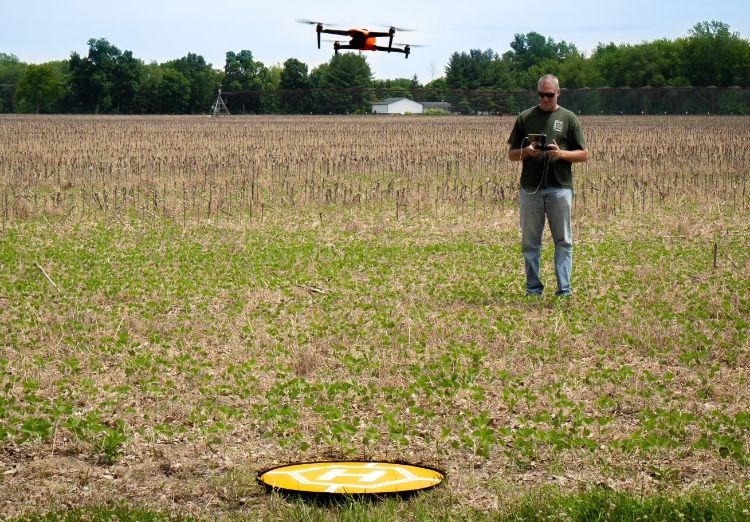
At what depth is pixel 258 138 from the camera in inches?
1945

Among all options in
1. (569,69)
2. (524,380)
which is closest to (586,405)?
(524,380)

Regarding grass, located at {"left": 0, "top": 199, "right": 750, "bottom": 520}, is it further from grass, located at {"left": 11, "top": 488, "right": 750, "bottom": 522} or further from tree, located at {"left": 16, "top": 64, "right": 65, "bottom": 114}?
tree, located at {"left": 16, "top": 64, "right": 65, "bottom": 114}

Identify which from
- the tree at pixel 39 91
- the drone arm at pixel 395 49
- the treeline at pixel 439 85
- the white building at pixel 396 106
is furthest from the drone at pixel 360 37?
the white building at pixel 396 106

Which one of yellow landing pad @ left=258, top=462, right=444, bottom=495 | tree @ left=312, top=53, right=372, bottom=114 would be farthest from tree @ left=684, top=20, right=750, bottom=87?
yellow landing pad @ left=258, top=462, right=444, bottom=495

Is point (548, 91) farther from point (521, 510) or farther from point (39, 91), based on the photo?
point (39, 91)

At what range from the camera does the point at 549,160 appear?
1198 centimetres

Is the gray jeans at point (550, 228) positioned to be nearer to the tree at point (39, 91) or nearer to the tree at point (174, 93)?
the tree at point (174, 93)

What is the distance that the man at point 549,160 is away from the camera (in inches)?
468

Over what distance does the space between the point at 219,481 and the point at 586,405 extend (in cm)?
301

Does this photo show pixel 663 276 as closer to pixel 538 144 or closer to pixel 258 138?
pixel 538 144

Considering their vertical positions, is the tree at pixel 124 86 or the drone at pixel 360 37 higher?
the tree at pixel 124 86

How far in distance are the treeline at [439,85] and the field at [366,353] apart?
2747 inches

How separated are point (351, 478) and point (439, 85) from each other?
12970 centimetres

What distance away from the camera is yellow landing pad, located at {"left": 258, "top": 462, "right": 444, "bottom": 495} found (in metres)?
6.42
